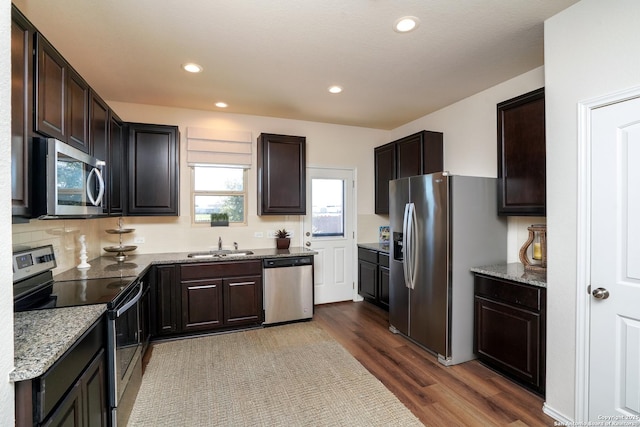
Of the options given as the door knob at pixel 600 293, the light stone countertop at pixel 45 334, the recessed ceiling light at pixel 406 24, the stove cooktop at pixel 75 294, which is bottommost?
the light stone countertop at pixel 45 334

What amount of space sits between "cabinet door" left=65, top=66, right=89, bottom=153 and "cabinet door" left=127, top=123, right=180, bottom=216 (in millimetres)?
1140

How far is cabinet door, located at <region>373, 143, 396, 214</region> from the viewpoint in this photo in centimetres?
440

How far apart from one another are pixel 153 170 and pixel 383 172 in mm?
3077

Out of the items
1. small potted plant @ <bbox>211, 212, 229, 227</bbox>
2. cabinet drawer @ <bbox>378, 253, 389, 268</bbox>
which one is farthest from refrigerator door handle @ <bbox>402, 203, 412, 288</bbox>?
small potted plant @ <bbox>211, 212, 229, 227</bbox>

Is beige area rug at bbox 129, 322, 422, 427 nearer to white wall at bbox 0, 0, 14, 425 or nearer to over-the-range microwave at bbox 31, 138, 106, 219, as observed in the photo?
white wall at bbox 0, 0, 14, 425

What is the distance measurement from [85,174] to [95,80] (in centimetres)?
166

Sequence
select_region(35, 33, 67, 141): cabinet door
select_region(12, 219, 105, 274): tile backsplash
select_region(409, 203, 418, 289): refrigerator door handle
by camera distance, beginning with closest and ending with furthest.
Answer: select_region(35, 33, 67, 141): cabinet door < select_region(12, 219, 105, 274): tile backsplash < select_region(409, 203, 418, 289): refrigerator door handle

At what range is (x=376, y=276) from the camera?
14.1 feet

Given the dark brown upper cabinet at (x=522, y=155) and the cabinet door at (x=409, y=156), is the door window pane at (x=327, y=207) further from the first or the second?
the dark brown upper cabinet at (x=522, y=155)

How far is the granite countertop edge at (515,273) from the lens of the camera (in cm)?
231

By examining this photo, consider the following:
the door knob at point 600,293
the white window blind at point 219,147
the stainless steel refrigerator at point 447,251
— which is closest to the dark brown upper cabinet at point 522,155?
the stainless steel refrigerator at point 447,251

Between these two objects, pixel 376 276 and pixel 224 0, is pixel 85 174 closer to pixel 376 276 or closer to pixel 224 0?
pixel 224 0

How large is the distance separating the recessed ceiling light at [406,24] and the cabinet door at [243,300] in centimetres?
284

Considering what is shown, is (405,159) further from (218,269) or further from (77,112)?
(77,112)
